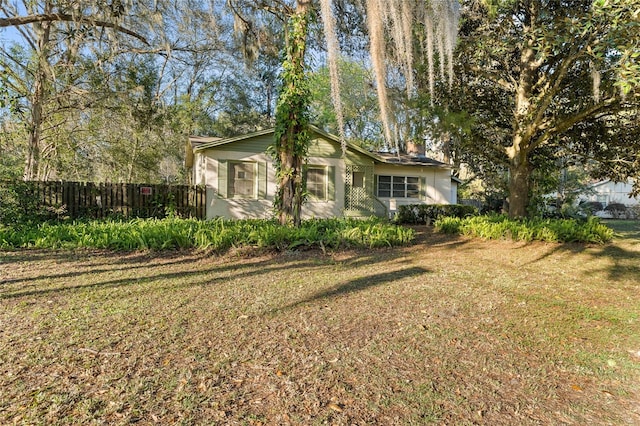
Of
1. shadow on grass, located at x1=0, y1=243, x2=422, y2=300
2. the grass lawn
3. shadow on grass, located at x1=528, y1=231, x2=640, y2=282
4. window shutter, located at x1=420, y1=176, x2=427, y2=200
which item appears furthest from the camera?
window shutter, located at x1=420, y1=176, x2=427, y2=200

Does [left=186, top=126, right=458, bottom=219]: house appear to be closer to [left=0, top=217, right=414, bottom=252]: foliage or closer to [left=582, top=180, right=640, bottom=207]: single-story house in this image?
[left=0, top=217, right=414, bottom=252]: foliage

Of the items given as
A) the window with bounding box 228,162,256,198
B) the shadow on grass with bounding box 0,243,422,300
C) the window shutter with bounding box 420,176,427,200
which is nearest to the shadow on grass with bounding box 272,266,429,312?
the shadow on grass with bounding box 0,243,422,300

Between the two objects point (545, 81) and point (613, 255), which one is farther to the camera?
point (545, 81)

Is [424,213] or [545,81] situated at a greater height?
[545,81]

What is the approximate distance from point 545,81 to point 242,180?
30.6 feet

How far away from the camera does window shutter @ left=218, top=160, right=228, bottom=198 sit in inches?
486

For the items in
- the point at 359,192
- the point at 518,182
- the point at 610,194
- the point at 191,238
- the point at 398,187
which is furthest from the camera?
the point at 610,194

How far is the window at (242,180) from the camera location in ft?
41.2

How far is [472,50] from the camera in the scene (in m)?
8.17

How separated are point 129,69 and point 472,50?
414 inches

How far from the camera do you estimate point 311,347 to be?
2.74m

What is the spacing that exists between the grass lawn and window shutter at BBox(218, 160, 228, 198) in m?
7.13

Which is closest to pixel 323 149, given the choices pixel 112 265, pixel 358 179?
pixel 358 179

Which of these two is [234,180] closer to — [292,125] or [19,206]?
[292,125]
